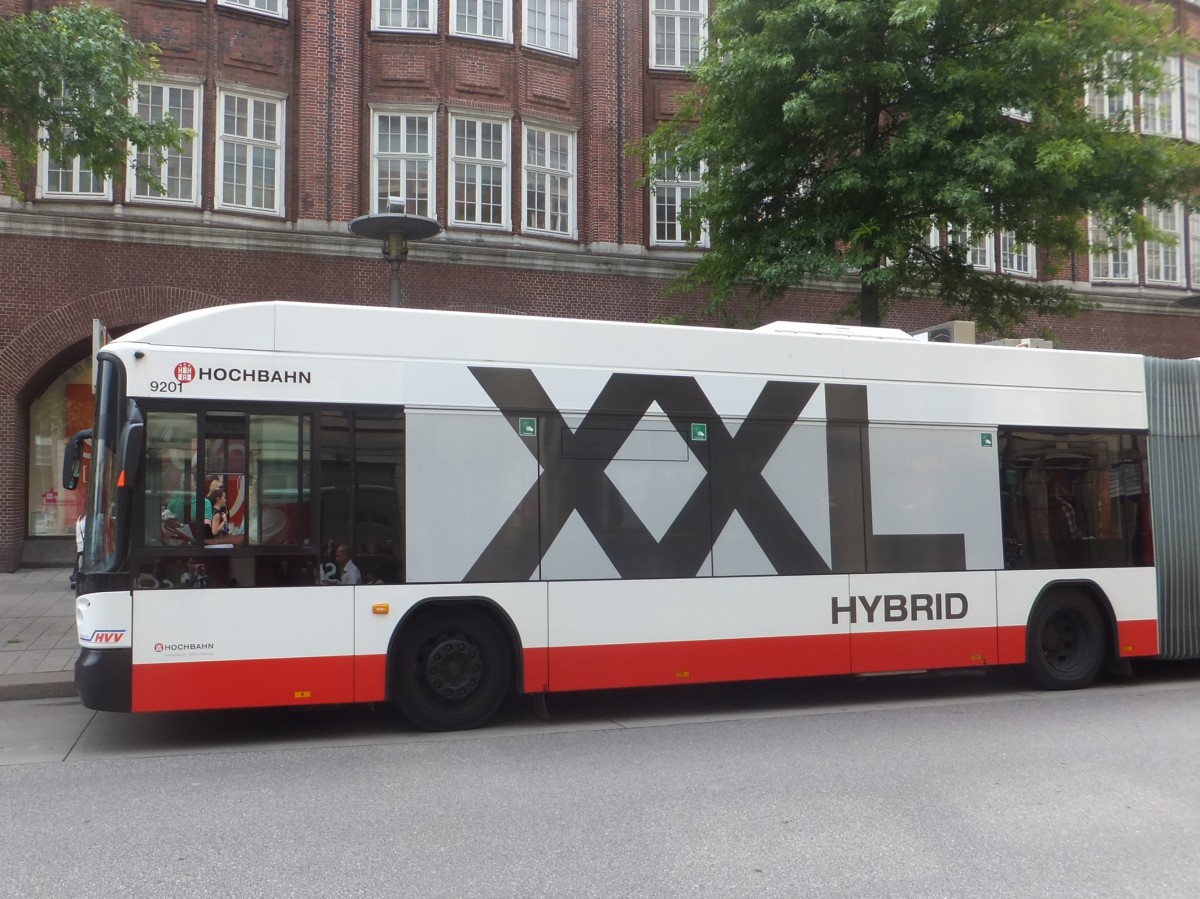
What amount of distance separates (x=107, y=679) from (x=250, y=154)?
13766 mm

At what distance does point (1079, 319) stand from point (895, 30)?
13.4 meters

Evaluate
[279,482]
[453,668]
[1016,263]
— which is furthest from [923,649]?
[1016,263]

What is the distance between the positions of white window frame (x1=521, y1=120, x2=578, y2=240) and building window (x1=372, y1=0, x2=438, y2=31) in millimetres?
2545

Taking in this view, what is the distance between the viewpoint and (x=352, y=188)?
1884cm

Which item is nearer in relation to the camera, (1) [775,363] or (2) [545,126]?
(1) [775,363]

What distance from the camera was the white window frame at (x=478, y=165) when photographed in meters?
19.4

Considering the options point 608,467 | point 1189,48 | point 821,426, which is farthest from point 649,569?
point 1189,48

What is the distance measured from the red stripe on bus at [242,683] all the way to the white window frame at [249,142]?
1301cm

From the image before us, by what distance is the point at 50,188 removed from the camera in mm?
17328

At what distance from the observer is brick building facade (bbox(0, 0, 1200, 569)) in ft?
56.6

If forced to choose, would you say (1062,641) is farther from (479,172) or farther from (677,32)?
(677,32)

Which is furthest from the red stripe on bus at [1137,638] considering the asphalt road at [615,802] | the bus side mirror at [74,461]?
the bus side mirror at [74,461]

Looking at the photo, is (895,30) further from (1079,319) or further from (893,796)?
(1079,319)

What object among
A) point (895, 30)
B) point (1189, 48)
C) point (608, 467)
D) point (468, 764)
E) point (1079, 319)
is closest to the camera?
point (468, 764)
